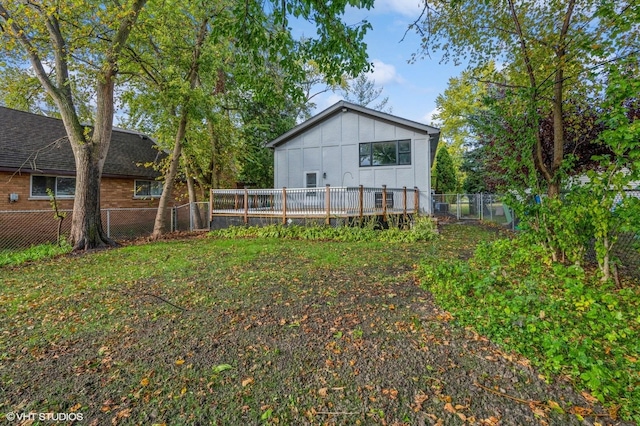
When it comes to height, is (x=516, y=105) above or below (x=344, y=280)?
above

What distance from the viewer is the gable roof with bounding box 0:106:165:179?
10.0 metres

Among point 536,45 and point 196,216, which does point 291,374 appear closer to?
point 536,45

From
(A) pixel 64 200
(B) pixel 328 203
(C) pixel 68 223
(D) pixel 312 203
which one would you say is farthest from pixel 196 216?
(B) pixel 328 203

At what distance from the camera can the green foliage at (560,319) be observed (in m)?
2.21

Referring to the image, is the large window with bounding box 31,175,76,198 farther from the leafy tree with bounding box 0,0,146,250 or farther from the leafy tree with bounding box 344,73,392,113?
the leafy tree with bounding box 344,73,392,113

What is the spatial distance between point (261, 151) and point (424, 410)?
15660 millimetres

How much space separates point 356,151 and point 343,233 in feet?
19.6

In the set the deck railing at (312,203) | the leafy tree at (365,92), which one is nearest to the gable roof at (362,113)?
the deck railing at (312,203)

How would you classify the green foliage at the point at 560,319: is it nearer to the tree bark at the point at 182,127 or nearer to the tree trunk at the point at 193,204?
the tree bark at the point at 182,127

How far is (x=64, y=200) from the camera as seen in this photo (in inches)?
440

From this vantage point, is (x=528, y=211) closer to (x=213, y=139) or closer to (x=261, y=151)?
(x=213, y=139)

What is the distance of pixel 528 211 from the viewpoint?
203 inches

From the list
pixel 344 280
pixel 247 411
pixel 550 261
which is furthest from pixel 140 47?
pixel 550 261

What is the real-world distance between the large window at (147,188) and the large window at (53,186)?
2.51 m
